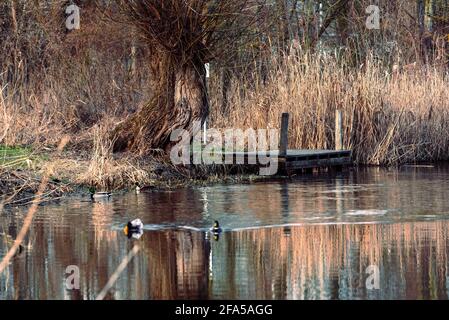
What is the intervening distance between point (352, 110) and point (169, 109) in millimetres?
5360

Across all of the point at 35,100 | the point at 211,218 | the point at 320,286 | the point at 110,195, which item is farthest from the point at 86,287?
the point at 35,100

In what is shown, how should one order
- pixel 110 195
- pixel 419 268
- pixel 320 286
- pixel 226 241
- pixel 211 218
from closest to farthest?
pixel 320 286 → pixel 419 268 → pixel 226 241 → pixel 211 218 → pixel 110 195

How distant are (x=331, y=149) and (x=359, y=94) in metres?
1.37

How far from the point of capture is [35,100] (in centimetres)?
2445

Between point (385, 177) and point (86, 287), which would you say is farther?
point (385, 177)

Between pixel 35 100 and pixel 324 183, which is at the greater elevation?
pixel 35 100

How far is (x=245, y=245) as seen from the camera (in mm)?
12117

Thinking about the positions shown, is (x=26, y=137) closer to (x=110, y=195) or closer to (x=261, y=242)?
(x=110, y=195)
